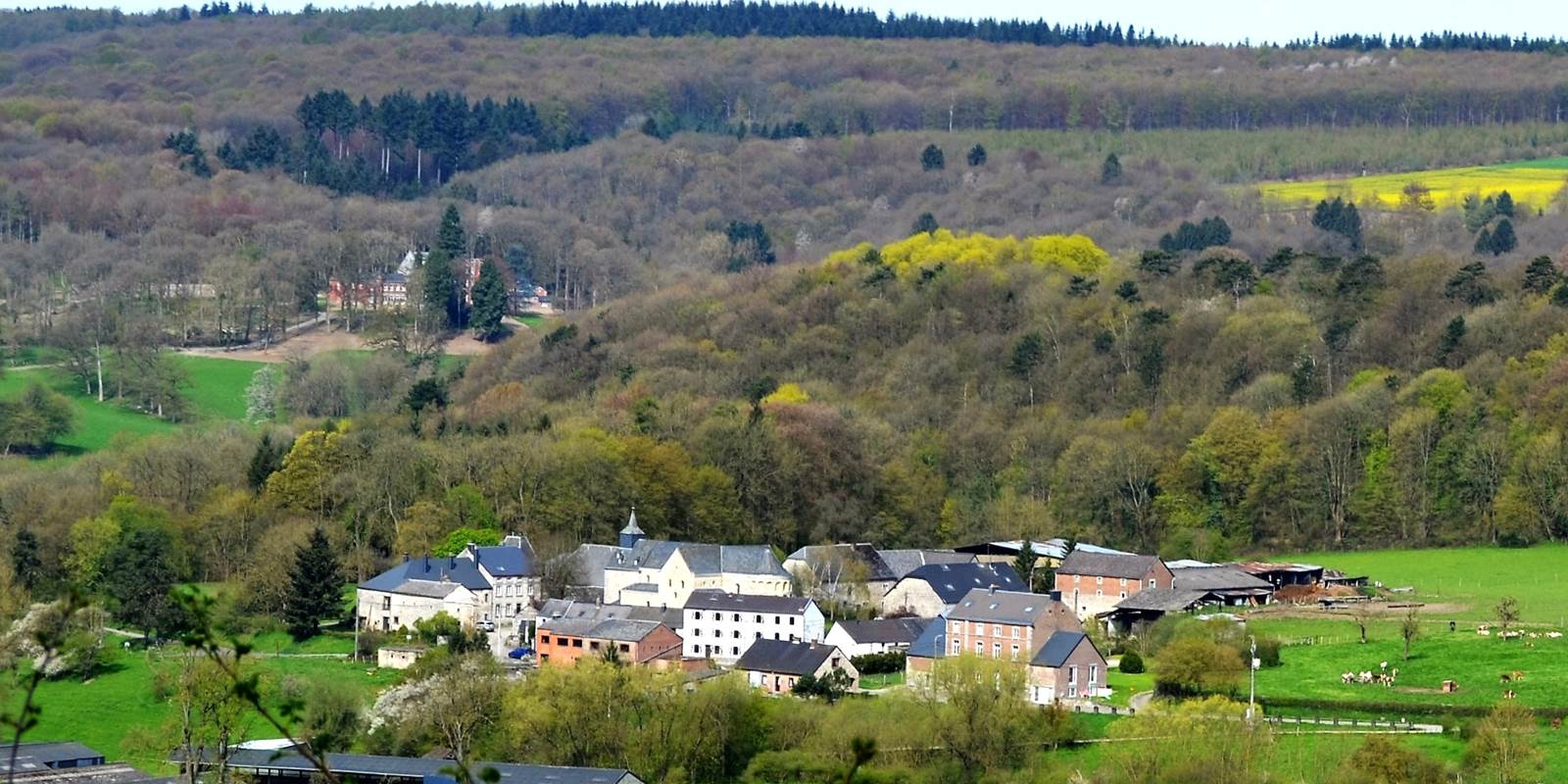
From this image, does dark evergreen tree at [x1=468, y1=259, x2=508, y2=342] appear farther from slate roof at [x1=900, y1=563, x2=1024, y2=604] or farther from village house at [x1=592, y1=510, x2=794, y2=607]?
slate roof at [x1=900, y1=563, x2=1024, y2=604]

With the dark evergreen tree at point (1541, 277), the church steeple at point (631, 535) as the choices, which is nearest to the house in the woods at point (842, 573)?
the church steeple at point (631, 535)

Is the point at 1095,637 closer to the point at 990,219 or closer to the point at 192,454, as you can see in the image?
the point at 192,454

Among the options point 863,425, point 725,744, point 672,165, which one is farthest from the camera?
point 672,165

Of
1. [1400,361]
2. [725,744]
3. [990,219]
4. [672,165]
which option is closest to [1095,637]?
[725,744]

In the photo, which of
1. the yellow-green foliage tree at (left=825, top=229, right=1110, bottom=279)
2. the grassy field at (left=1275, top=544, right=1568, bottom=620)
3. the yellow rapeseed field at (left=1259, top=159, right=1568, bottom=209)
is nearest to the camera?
the grassy field at (left=1275, top=544, right=1568, bottom=620)

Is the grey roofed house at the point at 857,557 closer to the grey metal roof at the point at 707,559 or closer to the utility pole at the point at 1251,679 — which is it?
the grey metal roof at the point at 707,559

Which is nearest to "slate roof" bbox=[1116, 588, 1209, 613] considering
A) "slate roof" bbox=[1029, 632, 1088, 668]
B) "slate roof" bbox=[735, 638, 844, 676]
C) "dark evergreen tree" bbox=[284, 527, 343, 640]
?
"slate roof" bbox=[1029, 632, 1088, 668]
